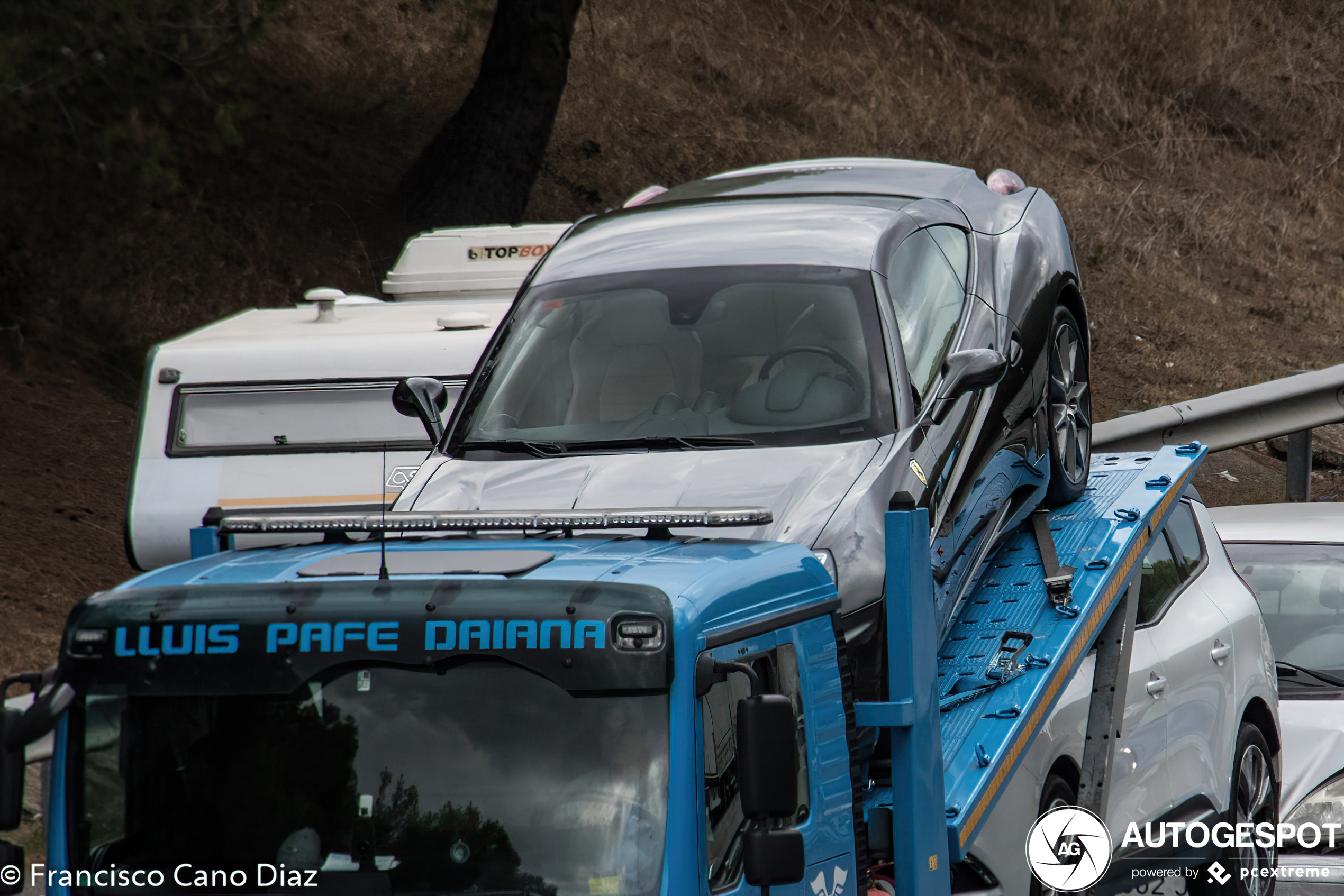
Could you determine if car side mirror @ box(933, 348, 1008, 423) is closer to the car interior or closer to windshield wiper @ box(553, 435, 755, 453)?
the car interior

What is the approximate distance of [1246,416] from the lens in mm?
11625

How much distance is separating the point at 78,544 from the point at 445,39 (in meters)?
12.4

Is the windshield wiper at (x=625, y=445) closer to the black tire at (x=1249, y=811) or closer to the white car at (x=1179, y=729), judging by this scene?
the white car at (x=1179, y=729)

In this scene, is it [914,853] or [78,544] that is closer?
[914,853]

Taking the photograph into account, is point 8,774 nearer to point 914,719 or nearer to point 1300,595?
point 914,719

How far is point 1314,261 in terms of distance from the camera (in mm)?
24406

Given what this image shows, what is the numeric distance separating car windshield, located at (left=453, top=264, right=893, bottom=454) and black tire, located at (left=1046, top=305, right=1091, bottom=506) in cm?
132

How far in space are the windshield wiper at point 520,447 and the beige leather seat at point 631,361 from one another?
0.69 feet

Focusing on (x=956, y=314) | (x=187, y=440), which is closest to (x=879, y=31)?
(x=187, y=440)

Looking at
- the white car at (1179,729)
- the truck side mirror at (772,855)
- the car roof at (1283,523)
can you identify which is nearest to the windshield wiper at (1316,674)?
the white car at (1179,729)

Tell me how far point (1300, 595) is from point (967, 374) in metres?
3.61

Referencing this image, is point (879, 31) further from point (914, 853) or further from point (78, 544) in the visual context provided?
point (914, 853)

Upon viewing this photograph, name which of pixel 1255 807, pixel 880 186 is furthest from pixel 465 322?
pixel 1255 807

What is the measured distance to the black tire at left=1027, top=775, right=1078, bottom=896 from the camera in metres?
5.66
